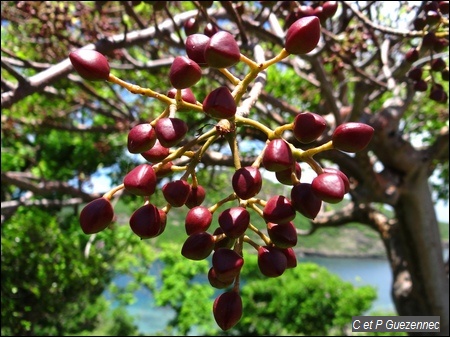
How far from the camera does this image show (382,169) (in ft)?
14.4

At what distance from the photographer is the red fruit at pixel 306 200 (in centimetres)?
73

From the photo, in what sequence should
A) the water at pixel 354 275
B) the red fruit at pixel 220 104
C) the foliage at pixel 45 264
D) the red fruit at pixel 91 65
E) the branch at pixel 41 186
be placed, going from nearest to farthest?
the red fruit at pixel 220 104 → the red fruit at pixel 91 65 → the branch at pixel 41 186 → the foliage at pixel 45 264 → the water at pixel 354 275

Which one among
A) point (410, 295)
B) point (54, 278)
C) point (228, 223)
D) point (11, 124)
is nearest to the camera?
point (228, 223)

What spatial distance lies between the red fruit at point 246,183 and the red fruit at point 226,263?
0.09 m

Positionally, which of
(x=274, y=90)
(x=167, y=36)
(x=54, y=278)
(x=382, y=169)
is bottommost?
(x=54, y=278)

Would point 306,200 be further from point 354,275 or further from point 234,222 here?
point 354,275

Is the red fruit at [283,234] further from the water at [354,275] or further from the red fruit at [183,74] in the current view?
the water at [354,275]

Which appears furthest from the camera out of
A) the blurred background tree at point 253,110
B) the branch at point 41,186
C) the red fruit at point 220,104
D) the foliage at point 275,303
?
the foliage at point 275,303

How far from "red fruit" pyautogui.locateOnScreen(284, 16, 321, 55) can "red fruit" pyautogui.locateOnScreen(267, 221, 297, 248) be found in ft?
0.96

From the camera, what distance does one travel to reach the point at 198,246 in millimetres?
746

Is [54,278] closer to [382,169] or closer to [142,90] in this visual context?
[382,169]

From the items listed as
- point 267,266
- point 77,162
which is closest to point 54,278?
point 77,162

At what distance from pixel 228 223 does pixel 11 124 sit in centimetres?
398

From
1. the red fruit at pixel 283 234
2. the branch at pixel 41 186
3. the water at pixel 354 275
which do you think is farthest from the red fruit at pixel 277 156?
the water at pixel 354 275
